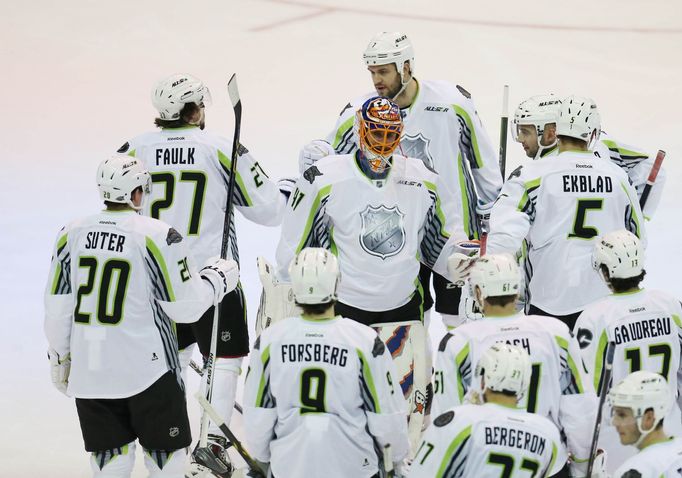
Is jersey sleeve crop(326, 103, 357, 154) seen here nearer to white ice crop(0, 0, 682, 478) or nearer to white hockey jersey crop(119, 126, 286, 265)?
white hockey jersey crop(119, 126, 286, 265)

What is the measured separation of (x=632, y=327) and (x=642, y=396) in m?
Answer: 0.88

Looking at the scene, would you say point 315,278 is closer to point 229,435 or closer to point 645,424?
point 229,435

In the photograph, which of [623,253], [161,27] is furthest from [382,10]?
[623,253]

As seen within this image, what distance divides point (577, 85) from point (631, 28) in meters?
1.38

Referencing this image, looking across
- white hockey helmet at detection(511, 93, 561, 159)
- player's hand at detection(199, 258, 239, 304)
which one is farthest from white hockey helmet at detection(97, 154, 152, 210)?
white hockey helmet at detection(511, 93, 561, 159)

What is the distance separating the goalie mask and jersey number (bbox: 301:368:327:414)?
1229mm

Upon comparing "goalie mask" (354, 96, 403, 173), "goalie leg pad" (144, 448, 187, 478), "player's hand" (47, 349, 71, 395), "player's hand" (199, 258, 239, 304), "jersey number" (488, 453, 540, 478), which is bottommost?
"goalie leg pad" (144, 448, 187, 478)

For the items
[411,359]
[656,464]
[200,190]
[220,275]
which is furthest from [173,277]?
[656,464]

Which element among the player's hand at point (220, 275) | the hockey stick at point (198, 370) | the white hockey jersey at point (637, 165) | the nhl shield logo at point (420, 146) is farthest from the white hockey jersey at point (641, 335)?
the hockey stick at point (198, 370)

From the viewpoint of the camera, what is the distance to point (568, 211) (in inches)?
220

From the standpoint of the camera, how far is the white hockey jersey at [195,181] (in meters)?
5.94

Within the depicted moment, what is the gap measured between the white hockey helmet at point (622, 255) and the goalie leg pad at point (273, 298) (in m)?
1.38

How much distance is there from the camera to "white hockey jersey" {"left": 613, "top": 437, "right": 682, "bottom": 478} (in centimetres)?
382

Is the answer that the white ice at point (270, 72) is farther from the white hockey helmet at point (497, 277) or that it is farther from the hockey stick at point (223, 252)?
the white hockey helmet at point (497, 277)
